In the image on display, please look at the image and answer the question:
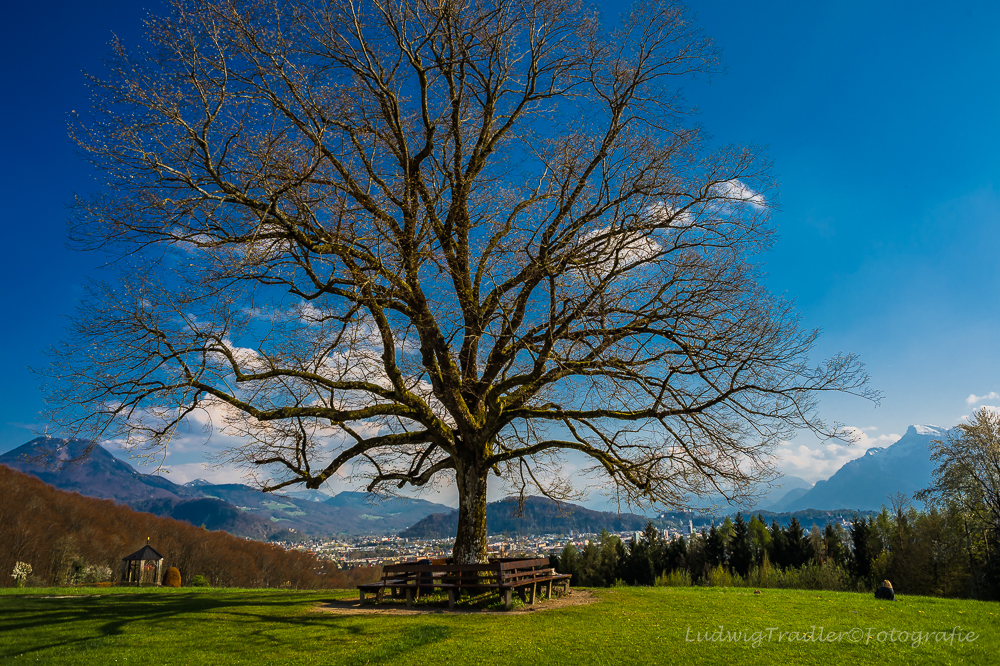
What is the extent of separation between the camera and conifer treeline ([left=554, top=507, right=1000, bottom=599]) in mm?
25078

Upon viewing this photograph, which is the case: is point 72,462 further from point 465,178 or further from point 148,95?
point 465,178

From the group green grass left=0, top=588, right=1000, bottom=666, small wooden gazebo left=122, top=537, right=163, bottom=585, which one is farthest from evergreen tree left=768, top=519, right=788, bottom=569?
small wooden gazebo left=122, top=537, right=163, bottom=585

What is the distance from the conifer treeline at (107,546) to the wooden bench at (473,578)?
40.9 meters

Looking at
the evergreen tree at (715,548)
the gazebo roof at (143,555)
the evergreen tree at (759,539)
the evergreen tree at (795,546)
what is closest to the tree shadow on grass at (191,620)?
the gazebo roof at (143,555)

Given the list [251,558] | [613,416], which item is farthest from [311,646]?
[251,558]

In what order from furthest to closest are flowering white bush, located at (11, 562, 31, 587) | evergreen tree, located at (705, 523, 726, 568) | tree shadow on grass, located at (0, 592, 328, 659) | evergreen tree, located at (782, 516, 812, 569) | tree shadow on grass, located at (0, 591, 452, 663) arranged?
evergreen tree, located at (705, 523, 726, 568) < evergreen tree, located at (782, 516, 812, 569) < flowering white bush, located at (11, 562, 31, 587) < tree shadow on grass, located at (0, 592, 328, 659) < tree shadow on grass, located at (0, 591, 452, 663)

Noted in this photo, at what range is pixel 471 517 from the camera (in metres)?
12.4

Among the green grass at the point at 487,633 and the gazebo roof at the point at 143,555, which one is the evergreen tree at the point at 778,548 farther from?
the gazebo roof at the point at 143,555

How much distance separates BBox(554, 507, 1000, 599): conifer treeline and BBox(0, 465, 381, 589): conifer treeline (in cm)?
2448

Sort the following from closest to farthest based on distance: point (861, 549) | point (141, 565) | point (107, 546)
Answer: point (141, 565), point (861, 549), point (107, 546)

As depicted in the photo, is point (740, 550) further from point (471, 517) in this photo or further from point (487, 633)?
point (487, 633)

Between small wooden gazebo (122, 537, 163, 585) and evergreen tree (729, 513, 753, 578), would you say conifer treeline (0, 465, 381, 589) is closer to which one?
small wooden gazebo (122, 537, 163, 585)

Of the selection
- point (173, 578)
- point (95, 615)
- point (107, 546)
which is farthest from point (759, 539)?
point (107, 546)

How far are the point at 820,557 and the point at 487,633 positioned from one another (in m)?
39.4
